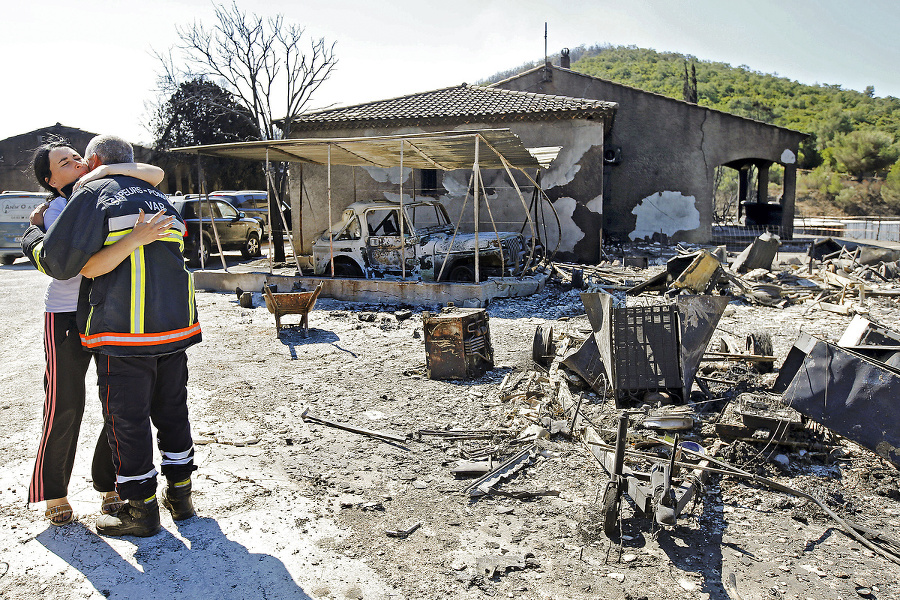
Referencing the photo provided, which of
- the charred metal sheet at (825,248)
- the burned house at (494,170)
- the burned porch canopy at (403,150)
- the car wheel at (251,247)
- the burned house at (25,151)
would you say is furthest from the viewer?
the burned house at (25,151)

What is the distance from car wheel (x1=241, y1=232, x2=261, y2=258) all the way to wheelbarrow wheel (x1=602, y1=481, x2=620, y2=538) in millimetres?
15047

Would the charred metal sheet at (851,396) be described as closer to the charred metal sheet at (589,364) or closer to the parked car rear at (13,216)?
the charred metal sheet at (589,364)

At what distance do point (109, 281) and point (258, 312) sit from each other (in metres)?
7.24

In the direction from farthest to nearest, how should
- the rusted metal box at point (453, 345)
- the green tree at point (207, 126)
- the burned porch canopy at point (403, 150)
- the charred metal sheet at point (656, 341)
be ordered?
the green tree at point (207, 126) → the burned porch canopy at point (403, 150) → the rusted metal box at point (453, 345) → the charred metal sheet at point (656, 341)

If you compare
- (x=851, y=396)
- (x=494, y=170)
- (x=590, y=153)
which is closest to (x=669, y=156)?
(x=590, y=153)

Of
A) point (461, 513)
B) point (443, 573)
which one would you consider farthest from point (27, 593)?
point (461, 513)

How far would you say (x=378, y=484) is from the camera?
3.95 meters

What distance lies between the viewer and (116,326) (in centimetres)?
289

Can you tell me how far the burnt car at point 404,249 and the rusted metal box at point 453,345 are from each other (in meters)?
4.47

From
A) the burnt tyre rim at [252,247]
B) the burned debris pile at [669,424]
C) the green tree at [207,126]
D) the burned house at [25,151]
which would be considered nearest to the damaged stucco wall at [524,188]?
the burnt tyre rim at [252,247]

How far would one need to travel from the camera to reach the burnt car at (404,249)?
1084 centimetres

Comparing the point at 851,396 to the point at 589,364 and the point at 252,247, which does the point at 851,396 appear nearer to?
the point at 589,364

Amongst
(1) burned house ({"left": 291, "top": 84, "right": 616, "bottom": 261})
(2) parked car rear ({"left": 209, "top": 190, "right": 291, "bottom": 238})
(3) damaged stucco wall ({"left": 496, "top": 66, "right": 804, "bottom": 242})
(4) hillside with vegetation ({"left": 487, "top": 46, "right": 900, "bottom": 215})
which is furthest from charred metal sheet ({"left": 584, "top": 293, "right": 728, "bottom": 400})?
(4) hillside with vegetation ({"left": 487, "top": 46, "right": 900, "bottom": 215})

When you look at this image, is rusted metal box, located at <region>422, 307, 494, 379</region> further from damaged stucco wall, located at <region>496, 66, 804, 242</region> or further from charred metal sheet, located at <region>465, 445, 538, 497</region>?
damaged stucco wall, located at <region>496, 66, 804, 242</region>
